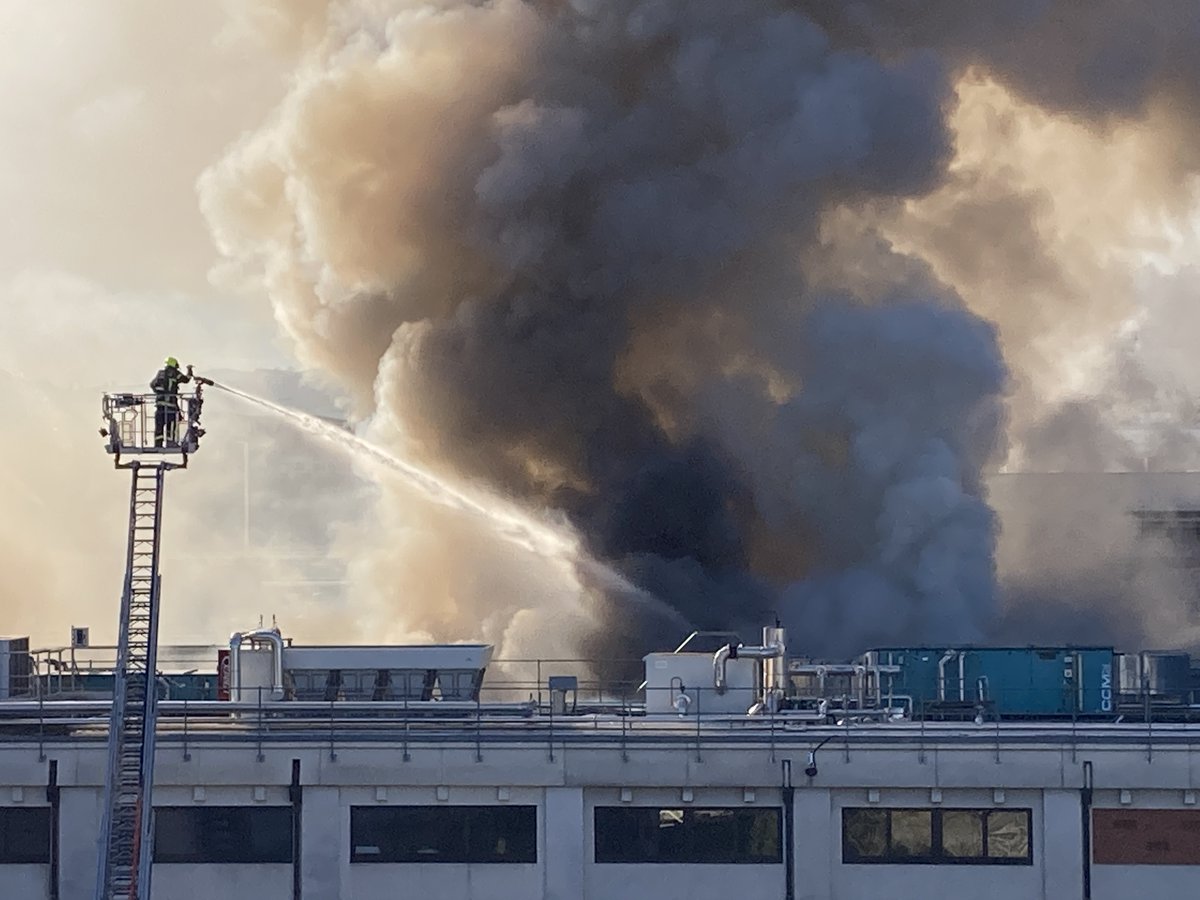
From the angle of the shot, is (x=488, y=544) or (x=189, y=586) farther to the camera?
(x=189, y=586)

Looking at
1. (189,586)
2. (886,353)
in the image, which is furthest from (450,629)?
(189,586)

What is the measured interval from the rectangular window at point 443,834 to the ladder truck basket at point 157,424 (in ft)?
A: 20.9

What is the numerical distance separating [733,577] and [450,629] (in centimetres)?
879

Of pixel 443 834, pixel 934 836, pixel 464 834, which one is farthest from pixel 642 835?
pixel 934 836

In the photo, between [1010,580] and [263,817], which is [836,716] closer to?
[263,817]

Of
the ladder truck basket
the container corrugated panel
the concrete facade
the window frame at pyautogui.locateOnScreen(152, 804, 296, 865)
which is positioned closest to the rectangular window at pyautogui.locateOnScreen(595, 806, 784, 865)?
the concrete facade

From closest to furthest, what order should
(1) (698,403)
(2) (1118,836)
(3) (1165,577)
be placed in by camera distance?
(2) (1118,836) < (1) (698,403) < (3) (1165,577)

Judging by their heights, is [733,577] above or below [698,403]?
below

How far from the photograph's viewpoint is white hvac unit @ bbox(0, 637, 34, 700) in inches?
1415

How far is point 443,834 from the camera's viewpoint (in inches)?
1152

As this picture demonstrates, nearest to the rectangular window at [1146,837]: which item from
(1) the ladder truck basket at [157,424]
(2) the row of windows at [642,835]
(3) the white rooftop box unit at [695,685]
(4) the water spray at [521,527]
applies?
(2) the row of windows at [642,835]

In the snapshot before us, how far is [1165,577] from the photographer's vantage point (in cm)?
7012

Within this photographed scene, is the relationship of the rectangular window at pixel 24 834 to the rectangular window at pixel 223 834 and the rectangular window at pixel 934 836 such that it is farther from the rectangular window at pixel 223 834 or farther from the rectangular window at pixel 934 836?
the rectangular window at pixel 934 836

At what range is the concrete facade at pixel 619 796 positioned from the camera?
1129 inches
